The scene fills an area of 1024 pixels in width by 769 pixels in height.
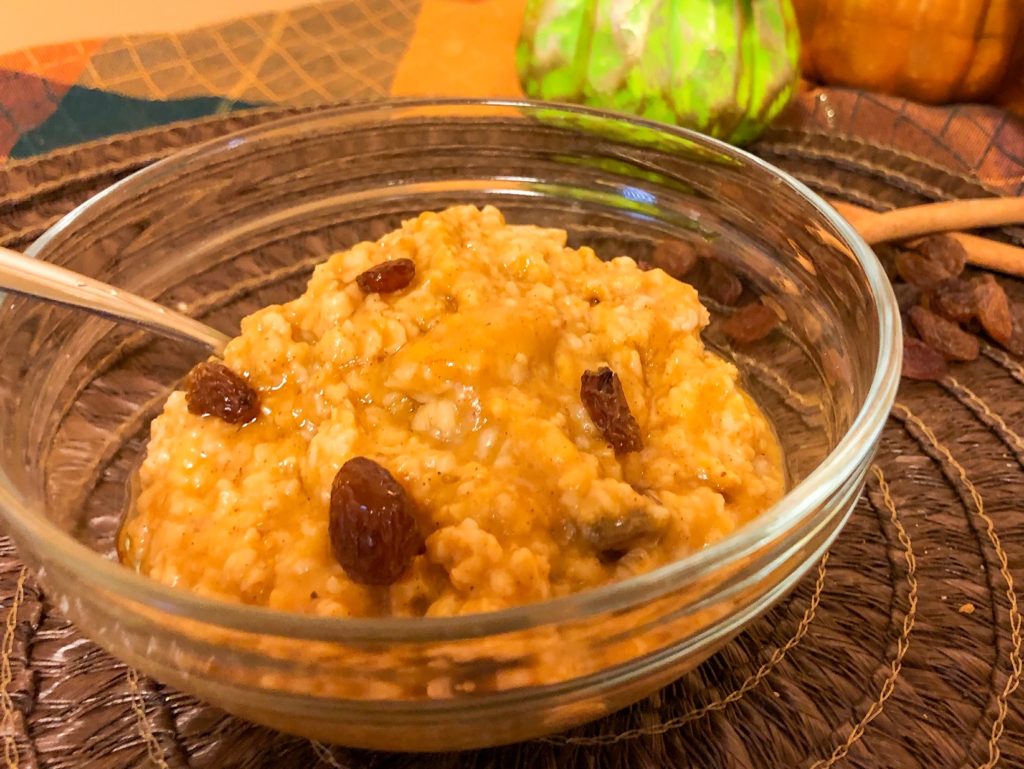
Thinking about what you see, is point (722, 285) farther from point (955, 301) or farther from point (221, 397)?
point (221, 397)

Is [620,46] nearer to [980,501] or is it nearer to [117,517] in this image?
[980,501]

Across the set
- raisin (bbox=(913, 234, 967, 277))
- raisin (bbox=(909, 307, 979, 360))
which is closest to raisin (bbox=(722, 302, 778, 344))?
raisin (bbox=(909, 307, 979, 360))

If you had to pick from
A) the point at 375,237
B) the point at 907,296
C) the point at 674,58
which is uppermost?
the point at 674,58

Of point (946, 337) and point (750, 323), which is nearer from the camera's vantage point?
point (750, 323)

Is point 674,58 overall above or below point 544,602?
below

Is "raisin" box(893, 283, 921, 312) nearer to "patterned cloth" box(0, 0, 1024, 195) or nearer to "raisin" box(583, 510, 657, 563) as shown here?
"patterned cloth" box(0, 0, 1024, 195)

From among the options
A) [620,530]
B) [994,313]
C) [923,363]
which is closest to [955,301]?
[994,313]

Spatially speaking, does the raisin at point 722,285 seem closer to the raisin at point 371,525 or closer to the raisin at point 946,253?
the raisin at point 946,253
